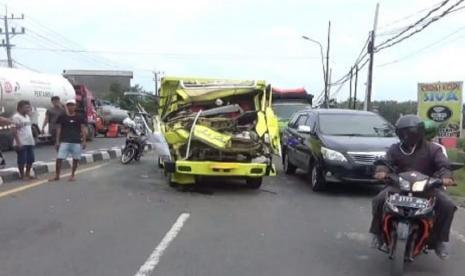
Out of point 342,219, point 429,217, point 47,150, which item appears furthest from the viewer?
point 47,150

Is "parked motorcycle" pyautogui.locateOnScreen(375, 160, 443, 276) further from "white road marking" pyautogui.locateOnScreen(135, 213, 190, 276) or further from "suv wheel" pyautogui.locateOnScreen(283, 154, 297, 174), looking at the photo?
"suv wheel" pyautogui.locateOnScreen(283, 154, 297, 174)

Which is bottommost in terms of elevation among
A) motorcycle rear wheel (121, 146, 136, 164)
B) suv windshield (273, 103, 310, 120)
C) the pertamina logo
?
motorcycle rear wheel (121, 146, 136, 164)

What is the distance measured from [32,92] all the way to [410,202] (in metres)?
21.4

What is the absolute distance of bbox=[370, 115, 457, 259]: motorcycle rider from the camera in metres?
6.31

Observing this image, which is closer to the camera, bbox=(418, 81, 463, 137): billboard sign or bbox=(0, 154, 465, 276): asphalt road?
bbox=(0, 154, 465, 276): asphalt road

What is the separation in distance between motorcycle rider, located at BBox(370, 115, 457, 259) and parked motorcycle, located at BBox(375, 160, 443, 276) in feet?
0.42

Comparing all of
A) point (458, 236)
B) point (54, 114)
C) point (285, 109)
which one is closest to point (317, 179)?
point (458, 236)

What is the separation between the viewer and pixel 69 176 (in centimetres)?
1409

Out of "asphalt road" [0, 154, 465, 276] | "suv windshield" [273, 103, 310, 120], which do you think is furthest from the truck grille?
"suv windshield" [273, 103, 310, 120]

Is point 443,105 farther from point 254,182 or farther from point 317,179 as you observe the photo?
point 254,182

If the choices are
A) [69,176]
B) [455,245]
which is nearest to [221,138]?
[69,176]

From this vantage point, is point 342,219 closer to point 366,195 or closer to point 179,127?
point 366,195

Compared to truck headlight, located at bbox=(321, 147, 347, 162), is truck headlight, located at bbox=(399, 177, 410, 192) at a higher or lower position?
higher

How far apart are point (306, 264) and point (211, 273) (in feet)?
3.53
